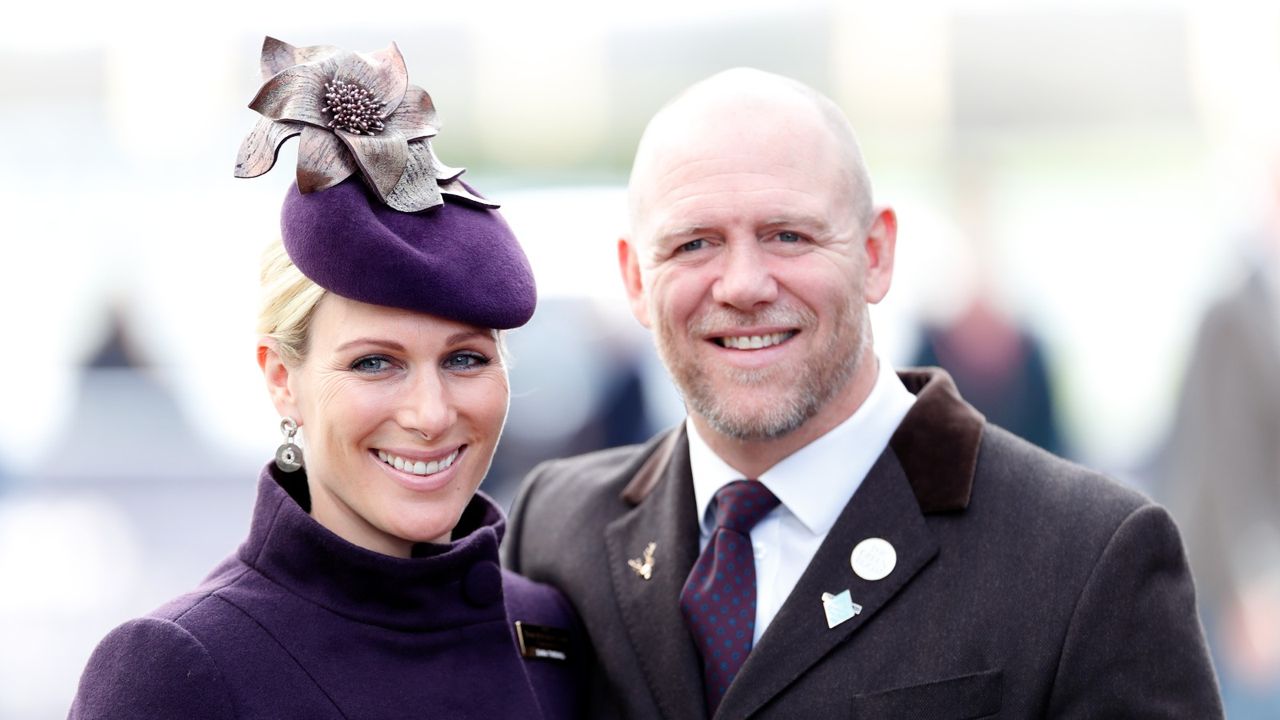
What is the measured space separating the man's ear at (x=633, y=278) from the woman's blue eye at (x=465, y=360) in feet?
2.01

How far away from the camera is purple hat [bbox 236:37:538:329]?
2.79 metres

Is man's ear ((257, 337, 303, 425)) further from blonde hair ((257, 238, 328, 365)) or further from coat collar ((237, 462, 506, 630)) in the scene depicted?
coat collar ((237, 462, 506, 630))

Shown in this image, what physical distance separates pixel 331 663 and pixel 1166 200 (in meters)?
12.0

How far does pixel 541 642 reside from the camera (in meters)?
3.27

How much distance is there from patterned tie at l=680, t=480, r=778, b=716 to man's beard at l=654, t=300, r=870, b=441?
0.14 m

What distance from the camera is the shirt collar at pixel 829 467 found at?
3.32 m

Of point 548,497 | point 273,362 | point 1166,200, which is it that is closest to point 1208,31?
point 1166,200

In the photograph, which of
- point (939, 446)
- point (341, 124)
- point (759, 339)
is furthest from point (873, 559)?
point (341, 124)

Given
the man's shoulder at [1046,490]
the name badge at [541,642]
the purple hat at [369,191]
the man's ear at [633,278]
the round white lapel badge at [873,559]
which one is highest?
the purple hat at [369,191]

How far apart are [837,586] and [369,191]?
1224 mm

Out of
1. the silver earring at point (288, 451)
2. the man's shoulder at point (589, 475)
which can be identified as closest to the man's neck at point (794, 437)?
the man's shoulder at point (589, 475)

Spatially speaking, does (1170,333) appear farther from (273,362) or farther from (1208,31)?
(273,362)

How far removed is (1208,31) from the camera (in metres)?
14.6

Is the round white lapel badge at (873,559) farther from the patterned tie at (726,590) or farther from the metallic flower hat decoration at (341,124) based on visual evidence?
the metallic flower hat decoration at (341,124)
